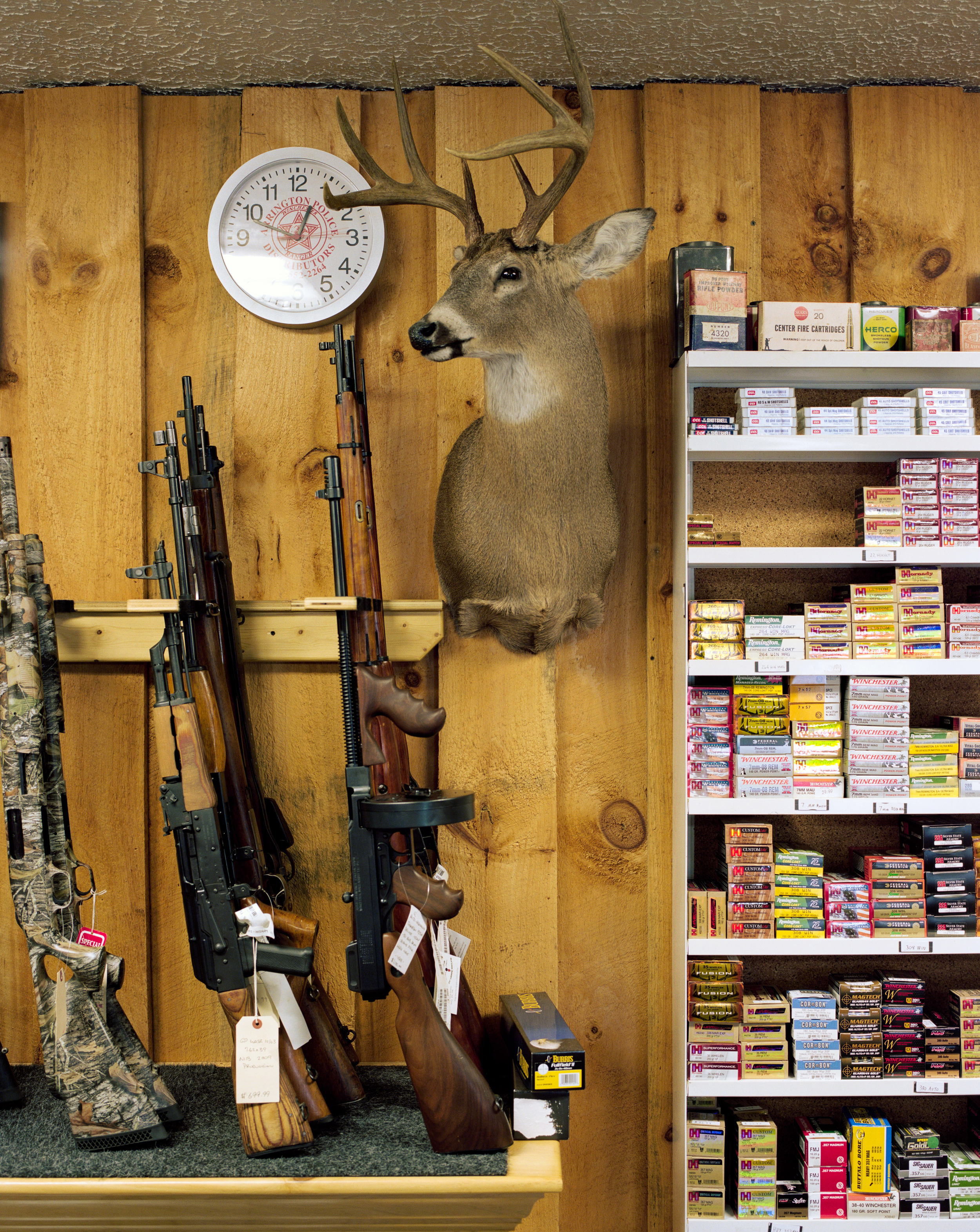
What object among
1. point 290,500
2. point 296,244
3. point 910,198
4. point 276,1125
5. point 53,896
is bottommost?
point 276,1125

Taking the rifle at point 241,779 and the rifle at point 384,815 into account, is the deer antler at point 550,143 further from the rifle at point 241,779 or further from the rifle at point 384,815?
the rifle at point 241,779

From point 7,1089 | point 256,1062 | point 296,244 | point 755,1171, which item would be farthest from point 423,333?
point 755,1171

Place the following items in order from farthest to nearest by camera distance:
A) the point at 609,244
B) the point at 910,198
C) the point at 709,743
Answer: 1. the point at 910,198
2. the point at 709,743
3. the point at 609,244

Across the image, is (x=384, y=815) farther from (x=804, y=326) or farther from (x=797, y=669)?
(x=804, y=326)

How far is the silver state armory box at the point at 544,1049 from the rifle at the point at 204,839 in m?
0.39

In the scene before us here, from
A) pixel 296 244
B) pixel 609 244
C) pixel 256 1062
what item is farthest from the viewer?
pixel 296 244

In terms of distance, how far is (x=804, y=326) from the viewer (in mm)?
1888

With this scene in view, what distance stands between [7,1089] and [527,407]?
1.76m

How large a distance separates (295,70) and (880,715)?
1.98 metres

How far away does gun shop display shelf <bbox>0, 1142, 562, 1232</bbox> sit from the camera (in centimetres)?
151

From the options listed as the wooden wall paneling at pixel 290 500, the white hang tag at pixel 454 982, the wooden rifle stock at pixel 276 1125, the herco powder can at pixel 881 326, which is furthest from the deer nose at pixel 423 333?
the wooden rifle stock at pixel 276 1125

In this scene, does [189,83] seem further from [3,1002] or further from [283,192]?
[3,1002]

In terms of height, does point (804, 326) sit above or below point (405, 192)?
below

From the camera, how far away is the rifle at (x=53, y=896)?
5.23 feet
